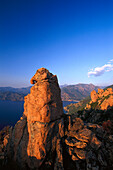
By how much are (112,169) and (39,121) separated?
45.0 ft

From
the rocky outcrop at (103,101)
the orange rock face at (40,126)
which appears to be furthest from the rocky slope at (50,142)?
the rocky outcrop at (103,101)

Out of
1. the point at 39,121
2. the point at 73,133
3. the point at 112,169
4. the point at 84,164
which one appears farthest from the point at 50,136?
the point at 112,169

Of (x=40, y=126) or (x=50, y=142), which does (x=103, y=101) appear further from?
(x=40, y=126)

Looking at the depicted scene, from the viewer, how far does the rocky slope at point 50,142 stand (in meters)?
15.2

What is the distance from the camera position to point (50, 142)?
17375 mm

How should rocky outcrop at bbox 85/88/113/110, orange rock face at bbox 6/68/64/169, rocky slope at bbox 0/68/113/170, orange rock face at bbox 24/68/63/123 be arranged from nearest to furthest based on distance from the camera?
rocky slope at bbox 0/68/113/170
orange rock face at bbox 6/68/64/169
orange rock face at bbox 24/68/63/123
rocky outcrop at bbox 85/88/113/110

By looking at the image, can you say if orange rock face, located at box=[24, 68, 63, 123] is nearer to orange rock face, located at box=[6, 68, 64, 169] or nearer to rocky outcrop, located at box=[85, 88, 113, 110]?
orange rock face, located at box=[6, 68, 64, 169]

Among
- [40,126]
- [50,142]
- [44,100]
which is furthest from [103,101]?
[40,126]

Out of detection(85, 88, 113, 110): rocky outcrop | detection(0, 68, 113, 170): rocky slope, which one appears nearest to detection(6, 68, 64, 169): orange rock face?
detection(0, 68, 113, 170): rocky slope

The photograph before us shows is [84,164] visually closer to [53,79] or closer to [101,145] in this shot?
[101,145]

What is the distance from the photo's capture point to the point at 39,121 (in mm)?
17562

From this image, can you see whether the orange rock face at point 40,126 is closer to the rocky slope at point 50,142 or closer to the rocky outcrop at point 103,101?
the rocky slope at point 50,142

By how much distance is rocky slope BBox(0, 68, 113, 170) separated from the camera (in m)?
15.2

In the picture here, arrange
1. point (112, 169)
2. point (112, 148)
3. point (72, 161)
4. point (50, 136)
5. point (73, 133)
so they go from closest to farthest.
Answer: point (112, 169)
point (72, 161)
point (112, 148)
point (50, 136)
point (73, 133)
